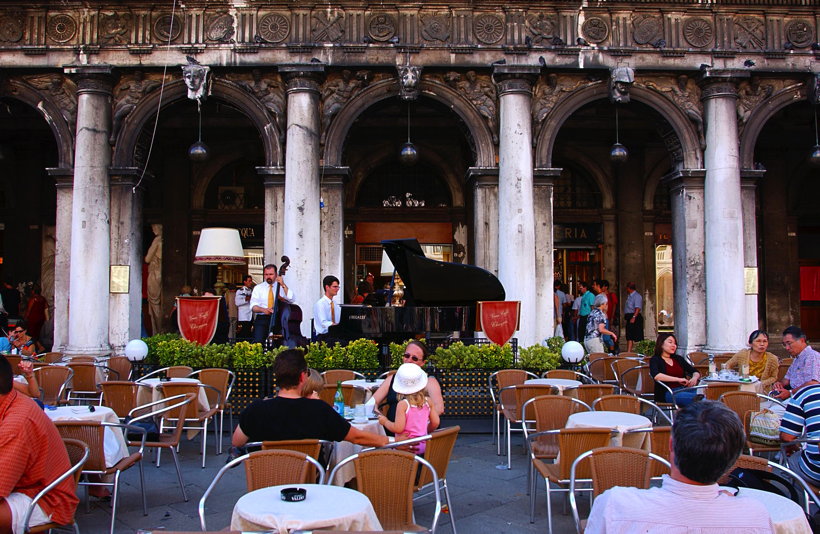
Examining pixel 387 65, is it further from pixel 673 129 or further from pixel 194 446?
pixel 194 446

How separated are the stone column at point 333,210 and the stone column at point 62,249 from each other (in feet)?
16.4

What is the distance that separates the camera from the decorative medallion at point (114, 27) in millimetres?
12867

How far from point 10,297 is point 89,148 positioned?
19.3ft

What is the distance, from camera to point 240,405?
859 centimetres

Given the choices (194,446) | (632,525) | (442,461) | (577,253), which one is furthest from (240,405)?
(577,253)

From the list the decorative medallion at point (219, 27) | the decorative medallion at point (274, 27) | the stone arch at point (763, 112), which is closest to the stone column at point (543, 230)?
the stone arch at point (763, 112)

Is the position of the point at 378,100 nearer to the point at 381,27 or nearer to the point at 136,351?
the point at 381,27

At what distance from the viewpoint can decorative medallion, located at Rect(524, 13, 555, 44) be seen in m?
13.0

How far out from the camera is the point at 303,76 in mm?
12766

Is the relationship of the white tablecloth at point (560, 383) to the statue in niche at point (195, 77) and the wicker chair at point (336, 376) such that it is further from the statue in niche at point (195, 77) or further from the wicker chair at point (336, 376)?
the statue in niche at point (195, 77)

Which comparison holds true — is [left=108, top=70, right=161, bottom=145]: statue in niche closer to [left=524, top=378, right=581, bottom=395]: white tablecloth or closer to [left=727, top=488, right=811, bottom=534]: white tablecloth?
[left=524, top=378, right=581, bottom=395]: white tablecloth

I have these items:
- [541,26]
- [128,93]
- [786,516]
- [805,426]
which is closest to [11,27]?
[128,93]

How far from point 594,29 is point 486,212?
429 cm

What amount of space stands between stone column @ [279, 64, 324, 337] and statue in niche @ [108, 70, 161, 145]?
112 inches
